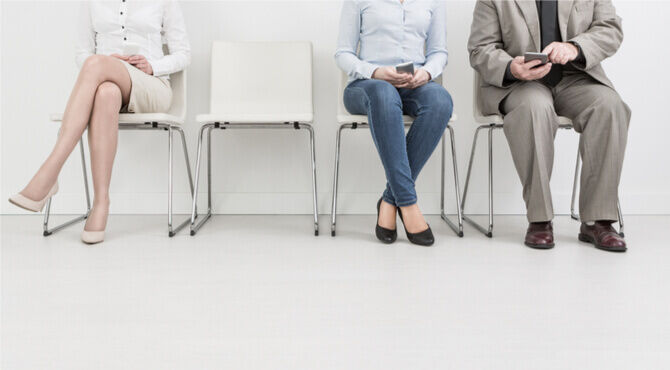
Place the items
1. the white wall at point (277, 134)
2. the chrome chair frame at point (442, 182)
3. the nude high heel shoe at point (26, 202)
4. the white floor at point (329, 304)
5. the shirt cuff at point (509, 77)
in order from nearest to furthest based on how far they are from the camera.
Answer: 1. the white floor at point (329, 304)
2. the nude high heel shoe at point (26, 202)
3. the shirt cuff at point (509, 77)
4. the chrome chair frame at point (442, 182)
5. the white wall at point (277, 134)

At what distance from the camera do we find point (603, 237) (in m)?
1.55

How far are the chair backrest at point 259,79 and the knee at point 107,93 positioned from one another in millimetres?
493

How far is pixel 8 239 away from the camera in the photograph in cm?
169

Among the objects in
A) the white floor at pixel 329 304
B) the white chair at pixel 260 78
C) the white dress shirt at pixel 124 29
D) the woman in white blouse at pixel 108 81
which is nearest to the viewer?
the white floor at pixel 329 304

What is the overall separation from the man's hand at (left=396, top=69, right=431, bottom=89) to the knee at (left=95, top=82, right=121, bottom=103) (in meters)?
0.96

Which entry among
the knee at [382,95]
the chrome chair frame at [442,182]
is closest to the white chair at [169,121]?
the chrome chair frame at [442,182]

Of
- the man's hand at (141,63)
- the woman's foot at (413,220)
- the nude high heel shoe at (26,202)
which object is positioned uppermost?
the man's hand at (141,63)

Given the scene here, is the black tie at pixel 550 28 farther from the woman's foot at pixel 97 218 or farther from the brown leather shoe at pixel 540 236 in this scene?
the woman's foot at pixel 97 218

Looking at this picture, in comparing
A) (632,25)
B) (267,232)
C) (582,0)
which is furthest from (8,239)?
(632,25)

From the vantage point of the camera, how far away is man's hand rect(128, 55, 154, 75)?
5.87 feet

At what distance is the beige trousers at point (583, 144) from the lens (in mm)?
1584

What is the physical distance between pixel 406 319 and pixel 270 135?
4.81 ft

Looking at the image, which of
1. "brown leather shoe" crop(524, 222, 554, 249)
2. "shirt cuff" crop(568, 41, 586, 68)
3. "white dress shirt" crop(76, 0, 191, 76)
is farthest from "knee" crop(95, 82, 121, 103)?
"shirt cuff" crop(568, 41, 586, 68)

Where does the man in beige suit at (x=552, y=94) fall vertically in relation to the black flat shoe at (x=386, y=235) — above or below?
above
